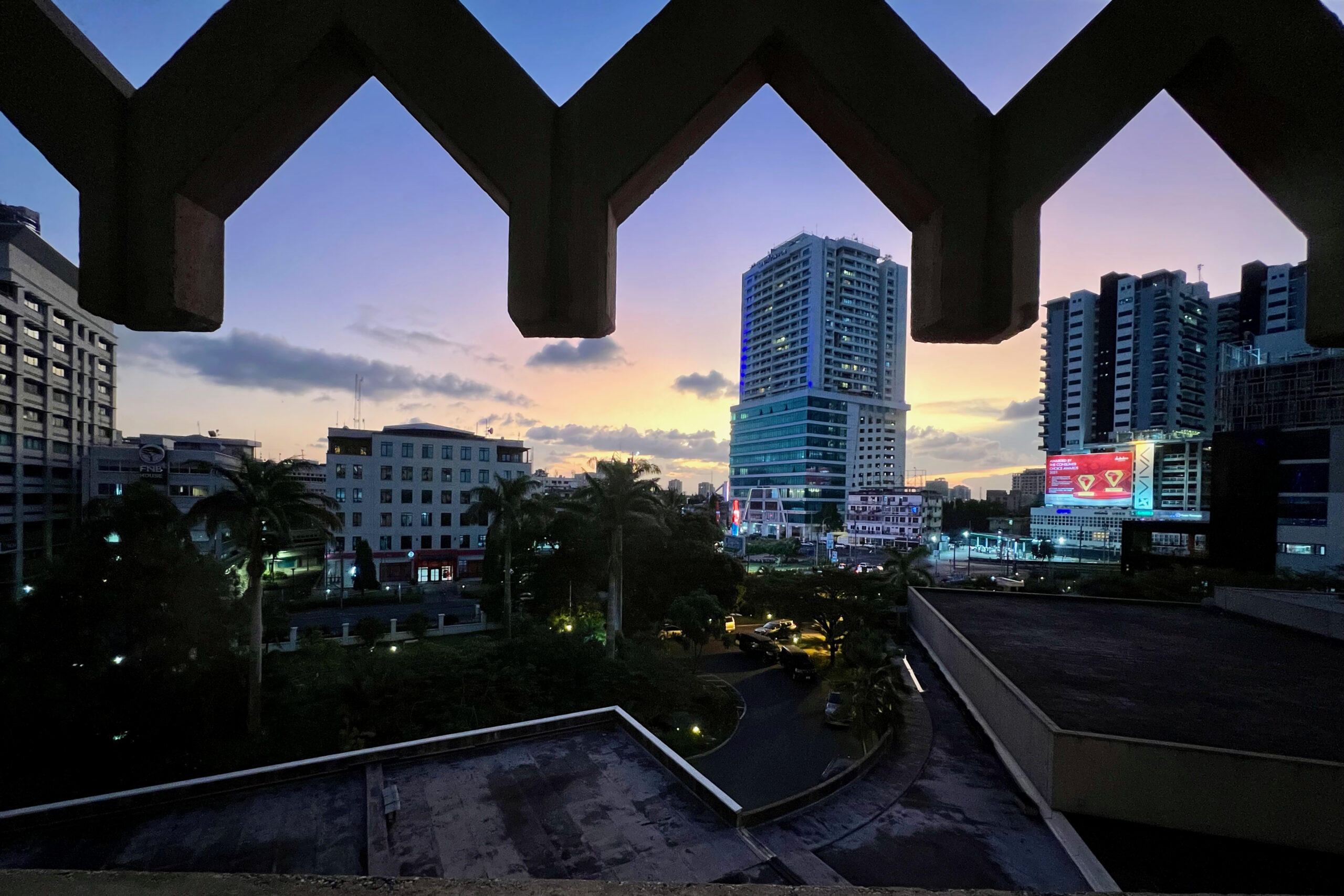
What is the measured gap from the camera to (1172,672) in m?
9.14

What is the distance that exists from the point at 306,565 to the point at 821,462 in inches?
3602

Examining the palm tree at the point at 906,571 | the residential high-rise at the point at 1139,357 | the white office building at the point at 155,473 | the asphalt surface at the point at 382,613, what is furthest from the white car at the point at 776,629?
the residential high-rise at the point at 1139,357

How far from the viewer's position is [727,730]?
63.9 feet

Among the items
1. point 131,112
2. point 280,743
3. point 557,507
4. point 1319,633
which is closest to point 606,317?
point 131,112

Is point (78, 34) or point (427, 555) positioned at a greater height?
point (78, 34)

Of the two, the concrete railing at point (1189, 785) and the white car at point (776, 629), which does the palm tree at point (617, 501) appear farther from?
the concrete railing at point (1189, 785)

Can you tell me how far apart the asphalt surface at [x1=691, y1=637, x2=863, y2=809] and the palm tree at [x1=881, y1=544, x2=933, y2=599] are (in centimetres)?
869

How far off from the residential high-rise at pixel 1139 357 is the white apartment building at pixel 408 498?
10665cm

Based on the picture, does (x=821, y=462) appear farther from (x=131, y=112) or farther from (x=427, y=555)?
(x=131, y=112)

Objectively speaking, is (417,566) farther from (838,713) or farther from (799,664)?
(838,713)

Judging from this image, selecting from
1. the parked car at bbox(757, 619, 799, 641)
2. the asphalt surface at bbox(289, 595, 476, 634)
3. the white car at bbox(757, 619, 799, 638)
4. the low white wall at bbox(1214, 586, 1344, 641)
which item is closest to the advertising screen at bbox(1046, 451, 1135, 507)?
the white car at bbox(757, 619, 799, 638)

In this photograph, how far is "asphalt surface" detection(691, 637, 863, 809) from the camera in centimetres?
1577

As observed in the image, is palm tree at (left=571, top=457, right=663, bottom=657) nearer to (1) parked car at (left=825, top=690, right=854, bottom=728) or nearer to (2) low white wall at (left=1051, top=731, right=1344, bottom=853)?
(1) parked car at (left=825, top=690, right=854, bottom=728)

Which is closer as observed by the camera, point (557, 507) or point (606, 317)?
point (606, 317)
